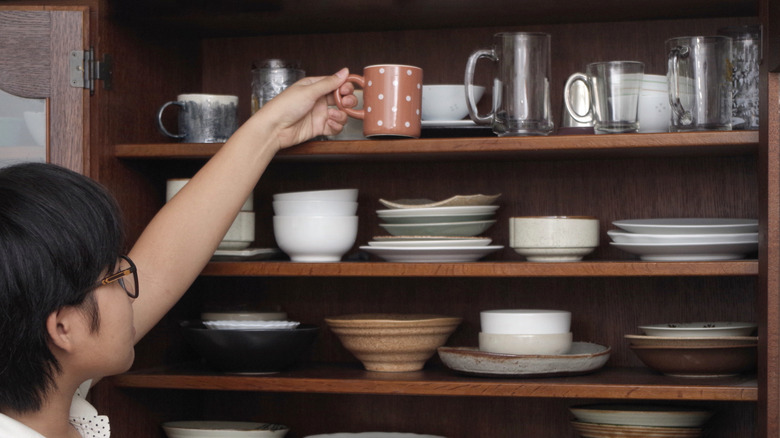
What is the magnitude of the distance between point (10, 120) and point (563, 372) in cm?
103

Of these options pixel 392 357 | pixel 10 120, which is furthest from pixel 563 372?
pixel 10 120

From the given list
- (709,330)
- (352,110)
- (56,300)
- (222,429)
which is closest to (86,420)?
(56,300)

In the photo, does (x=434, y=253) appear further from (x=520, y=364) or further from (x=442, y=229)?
(x=520, y=364)

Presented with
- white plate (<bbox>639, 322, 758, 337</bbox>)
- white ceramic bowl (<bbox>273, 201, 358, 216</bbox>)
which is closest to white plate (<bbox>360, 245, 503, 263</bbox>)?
white ceramic bowl (<bbox>273, 201, 358, 216</bbox>)

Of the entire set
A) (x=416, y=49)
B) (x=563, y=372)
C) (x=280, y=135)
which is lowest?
(x=563, y=372)

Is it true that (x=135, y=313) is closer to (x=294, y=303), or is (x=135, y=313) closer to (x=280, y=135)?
(x=280, y=135)

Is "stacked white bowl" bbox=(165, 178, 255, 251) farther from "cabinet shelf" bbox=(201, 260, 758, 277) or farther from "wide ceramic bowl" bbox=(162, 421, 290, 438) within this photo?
"wide ceramic bowl" bbox=(162, 421, 290, 438)

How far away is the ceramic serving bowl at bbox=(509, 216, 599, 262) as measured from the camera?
1.52 meters

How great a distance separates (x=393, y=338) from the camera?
1599mm

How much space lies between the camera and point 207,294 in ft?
6.39

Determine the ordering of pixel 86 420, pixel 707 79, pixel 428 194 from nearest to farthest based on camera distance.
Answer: pixel 86 420
pixel 707 79
pixel 428 194

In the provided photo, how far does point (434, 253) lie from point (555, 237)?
8.2 inches

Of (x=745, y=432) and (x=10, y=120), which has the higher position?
(x=10, y=120)

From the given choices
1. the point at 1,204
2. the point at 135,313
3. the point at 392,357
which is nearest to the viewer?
the point at 1,204
